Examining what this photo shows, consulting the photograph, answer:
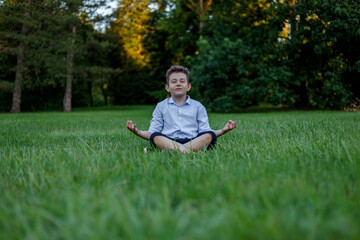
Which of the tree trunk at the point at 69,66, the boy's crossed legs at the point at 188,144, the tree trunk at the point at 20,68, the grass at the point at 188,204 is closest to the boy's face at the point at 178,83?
the boy's crossed legs at the point at 188,144

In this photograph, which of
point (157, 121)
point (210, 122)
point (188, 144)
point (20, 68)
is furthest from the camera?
point (20, 68)

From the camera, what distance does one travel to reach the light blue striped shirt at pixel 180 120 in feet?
10.6

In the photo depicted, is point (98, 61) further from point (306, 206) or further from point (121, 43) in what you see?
point (306, 206)

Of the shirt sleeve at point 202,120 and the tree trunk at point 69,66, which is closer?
the shirt sleeve at point 202,120

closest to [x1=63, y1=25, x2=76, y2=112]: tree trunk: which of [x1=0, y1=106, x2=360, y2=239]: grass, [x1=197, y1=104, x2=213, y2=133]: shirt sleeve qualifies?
[x1=197, y1=104, x2=213, y2=133]: shirt sleeve

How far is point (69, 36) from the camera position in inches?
699

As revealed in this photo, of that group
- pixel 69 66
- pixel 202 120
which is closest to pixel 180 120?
pixel 202 120

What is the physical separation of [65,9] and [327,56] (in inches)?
604

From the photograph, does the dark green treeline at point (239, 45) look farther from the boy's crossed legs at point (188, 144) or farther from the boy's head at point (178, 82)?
the boy's crossed legs at point (188, 144)

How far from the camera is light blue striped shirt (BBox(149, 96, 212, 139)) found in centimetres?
323

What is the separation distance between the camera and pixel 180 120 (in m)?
3.25

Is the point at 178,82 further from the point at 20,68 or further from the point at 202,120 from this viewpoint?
the point at 20,68

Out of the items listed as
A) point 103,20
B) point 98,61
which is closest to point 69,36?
point 103,20

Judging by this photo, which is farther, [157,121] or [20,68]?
[20,68]
